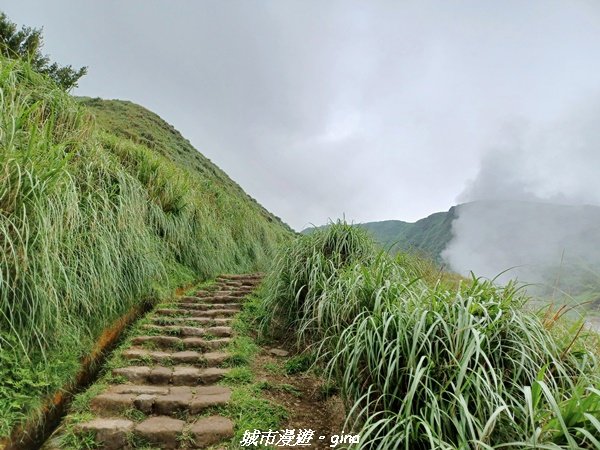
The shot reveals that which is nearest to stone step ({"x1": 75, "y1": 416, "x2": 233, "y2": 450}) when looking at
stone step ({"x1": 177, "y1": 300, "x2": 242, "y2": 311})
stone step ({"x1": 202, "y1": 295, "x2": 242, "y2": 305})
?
stone step ({"x1": 177, "y1": 300, "x2": 242, "y2": 311})

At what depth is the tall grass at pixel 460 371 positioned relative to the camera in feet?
4.33

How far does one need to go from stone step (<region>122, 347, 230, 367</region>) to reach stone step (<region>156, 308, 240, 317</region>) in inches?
33.1

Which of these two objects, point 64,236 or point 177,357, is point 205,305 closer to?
point 177,357

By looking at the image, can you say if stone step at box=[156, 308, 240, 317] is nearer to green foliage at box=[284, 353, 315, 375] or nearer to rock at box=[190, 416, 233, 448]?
green foliage at box=[284, 353, 315, 375]

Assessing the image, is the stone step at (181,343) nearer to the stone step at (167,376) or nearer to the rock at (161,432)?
the stone step at (167,376)

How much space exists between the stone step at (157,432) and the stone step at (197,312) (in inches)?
70.5

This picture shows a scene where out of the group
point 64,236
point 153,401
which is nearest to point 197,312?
point 153,401

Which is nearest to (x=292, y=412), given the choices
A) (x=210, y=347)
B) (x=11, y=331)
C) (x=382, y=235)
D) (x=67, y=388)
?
(x=210, y=347)

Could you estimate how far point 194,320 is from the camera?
3795mm

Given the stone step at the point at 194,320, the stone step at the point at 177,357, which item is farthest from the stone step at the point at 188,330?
the stone step at the point at 177,357

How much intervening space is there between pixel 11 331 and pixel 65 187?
1.11 m

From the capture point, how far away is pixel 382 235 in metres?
4.50

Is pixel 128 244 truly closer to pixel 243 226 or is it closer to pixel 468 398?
pixel 468 398

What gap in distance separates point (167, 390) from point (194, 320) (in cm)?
130
